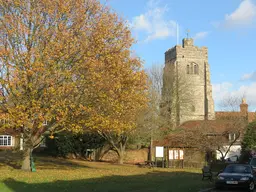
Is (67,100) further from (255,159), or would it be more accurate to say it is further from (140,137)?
(140,137)

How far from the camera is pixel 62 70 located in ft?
78.7

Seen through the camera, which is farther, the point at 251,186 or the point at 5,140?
the point at 5,140

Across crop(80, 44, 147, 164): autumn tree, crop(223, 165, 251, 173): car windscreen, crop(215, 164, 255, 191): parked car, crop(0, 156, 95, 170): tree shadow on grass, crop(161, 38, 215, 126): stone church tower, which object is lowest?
crop(0, 156, 95, 170): tree shadow on grass

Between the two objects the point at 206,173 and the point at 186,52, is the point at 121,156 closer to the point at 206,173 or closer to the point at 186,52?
the point at 206,173

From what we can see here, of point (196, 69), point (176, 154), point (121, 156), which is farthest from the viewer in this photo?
point (196, 69)

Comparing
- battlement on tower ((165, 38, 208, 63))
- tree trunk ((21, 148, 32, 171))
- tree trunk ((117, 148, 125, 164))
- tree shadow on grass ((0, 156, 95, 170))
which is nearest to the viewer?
tree trunk ((21, 148, 32, 171))

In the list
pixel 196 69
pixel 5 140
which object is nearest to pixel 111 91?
pixel 5 140

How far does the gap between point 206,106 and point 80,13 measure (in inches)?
2226

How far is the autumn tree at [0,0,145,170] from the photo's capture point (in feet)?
73.4

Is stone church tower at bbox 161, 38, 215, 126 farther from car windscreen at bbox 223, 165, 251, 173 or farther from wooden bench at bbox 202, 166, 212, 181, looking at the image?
car windscreen at bbox 223, 165, 251, 173

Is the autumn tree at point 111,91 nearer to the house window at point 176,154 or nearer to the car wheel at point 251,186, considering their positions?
the car wheel at point 251,186

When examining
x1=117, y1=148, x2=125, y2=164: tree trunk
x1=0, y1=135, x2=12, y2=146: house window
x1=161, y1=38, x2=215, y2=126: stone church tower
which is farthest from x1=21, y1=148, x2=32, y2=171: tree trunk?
x1=161, y1=38, x2=215, y2=126: stone church tower

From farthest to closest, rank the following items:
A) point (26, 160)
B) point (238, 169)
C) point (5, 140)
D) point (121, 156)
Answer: point (5, 140) → point (121, 156) → point (26, 160) → point (238, 169)

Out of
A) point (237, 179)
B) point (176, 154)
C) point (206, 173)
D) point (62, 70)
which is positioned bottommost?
point (206, 173)
